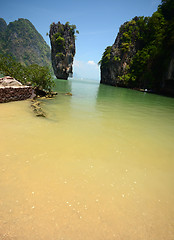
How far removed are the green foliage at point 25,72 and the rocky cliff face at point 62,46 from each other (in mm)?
47722

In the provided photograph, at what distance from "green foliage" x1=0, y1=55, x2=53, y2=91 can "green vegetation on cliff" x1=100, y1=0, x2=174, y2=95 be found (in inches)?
900

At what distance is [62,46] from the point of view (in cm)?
5222

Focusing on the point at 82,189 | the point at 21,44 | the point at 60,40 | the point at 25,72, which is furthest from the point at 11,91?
the point at 21,44

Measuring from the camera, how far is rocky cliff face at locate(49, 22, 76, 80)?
51094 mm

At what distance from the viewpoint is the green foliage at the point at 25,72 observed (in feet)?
33.1

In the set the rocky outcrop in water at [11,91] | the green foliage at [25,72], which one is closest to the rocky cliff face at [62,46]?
the green foliage at [25,72]

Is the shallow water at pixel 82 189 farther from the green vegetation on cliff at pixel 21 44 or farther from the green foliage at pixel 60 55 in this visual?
the green vegetation on cliff at pixel 21 44

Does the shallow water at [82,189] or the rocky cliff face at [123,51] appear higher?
the rocky cliff face at [123,51]

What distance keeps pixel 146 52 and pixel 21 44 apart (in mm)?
161644

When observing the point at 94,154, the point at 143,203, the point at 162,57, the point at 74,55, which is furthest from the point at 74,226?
the point at 74,55

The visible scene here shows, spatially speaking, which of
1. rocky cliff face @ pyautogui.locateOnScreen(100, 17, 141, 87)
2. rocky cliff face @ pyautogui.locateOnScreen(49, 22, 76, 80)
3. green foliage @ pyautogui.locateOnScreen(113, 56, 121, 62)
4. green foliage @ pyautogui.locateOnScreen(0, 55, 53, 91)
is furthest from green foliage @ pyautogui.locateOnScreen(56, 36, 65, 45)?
green foliage @ pyautogui.locateOnScreen(0, 55, 53, 91)

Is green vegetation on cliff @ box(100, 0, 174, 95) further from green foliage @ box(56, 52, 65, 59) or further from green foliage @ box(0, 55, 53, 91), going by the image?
green foliage @ box(0, 55, 53, 91)

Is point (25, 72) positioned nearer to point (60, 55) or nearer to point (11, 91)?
point (11, 91)

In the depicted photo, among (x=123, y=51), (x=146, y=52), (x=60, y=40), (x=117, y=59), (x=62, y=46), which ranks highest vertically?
(x=60, y=40)
